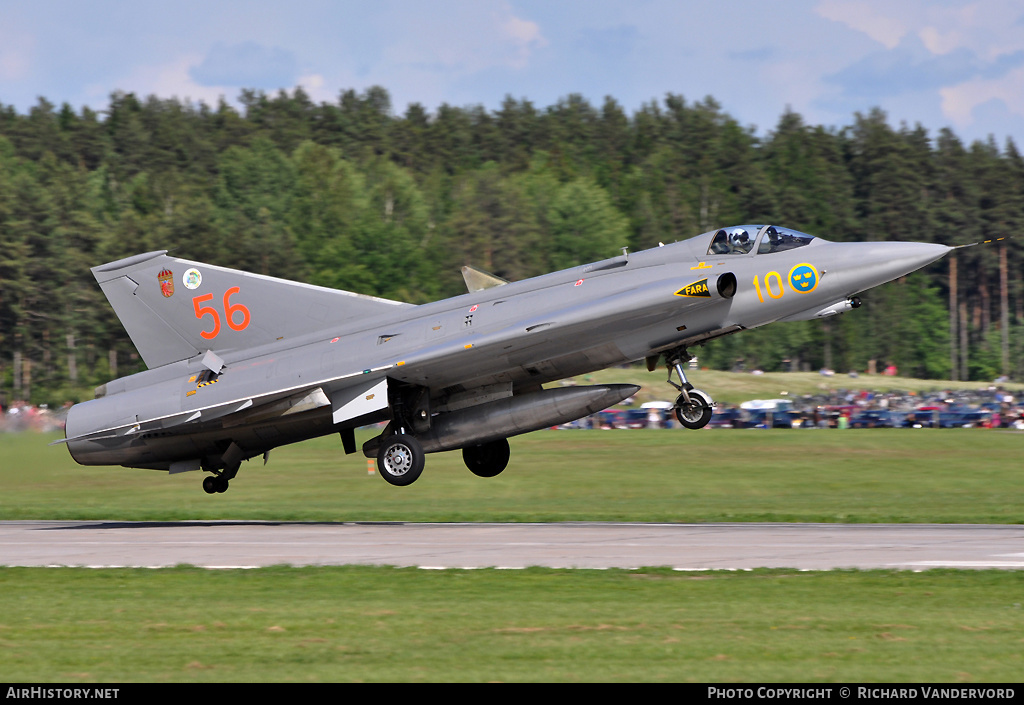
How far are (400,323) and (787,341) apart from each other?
88736mm

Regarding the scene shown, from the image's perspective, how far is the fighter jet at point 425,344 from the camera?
798 inches

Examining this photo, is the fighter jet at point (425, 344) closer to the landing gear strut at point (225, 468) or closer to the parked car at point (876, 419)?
the landing gear strut at point (225, 468)

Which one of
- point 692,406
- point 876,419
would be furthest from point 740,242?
point 876,419

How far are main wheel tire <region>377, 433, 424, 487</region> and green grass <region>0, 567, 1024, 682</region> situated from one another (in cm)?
610

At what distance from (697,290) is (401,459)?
21.2 feet

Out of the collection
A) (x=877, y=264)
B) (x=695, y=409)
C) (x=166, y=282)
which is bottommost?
(x=695, y=409)

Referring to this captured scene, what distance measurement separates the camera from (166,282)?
24156 millimetres

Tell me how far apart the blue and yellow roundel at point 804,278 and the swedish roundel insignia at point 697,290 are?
1415 mm

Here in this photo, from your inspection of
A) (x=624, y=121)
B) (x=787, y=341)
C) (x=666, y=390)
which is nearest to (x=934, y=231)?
(x=787, y=341)

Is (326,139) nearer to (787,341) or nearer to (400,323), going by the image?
(787,341)

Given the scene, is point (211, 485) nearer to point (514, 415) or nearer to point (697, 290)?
point (514, 415)

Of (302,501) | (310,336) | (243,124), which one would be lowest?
(302,501)

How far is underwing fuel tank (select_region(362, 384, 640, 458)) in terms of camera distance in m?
21.5

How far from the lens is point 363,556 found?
18125 mm
